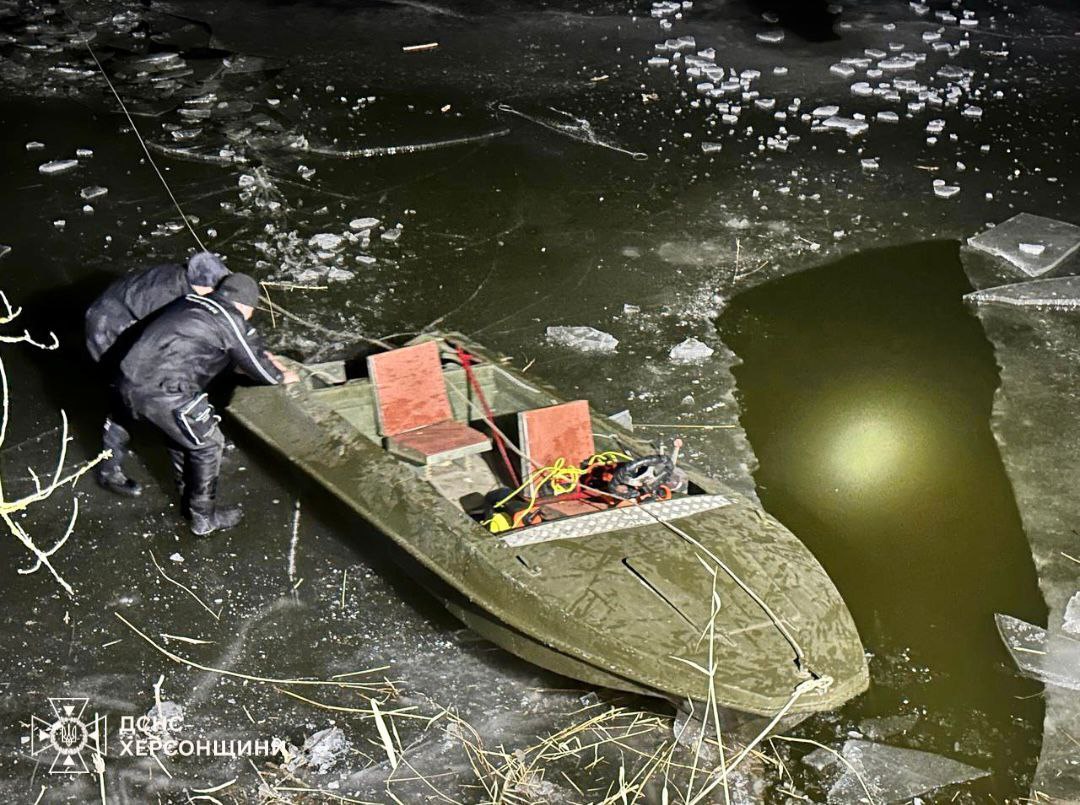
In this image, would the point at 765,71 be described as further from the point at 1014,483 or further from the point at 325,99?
the point at 1014,483

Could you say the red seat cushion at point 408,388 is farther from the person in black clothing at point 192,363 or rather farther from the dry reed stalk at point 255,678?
the dry reed stalk at point 255,678

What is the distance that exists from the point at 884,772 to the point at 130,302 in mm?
4153

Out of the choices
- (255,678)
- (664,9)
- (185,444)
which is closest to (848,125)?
(664,9)

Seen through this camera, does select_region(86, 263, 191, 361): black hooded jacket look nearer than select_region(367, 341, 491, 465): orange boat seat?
Yes

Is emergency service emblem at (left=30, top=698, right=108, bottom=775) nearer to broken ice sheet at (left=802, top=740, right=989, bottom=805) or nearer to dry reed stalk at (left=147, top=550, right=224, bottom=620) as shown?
dry reed stalk at (left=147, top=550, right=224, bottom=620)

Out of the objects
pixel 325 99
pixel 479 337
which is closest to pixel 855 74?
pixel 325 99

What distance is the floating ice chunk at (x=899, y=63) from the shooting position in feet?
44.1

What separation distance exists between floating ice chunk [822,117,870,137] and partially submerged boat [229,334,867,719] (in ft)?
21.6

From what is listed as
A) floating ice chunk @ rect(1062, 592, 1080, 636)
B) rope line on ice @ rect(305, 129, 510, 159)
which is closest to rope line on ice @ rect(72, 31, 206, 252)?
rope line on ice @ rect(305, 129, 510, 159)

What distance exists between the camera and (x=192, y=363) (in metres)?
5.84

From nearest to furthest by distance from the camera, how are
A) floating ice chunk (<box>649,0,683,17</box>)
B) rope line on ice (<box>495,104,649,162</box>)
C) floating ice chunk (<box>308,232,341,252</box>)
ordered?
floating ice chunk (<box>308,232,341,252</box>)
rope line on ice (<box>495,104,649,162</box>)
floating ice chunk (<box>649,0,683,17</box>)

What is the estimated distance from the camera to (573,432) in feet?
19.3

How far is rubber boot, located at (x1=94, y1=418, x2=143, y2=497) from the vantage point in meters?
6.48

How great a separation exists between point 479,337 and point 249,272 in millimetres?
1838
